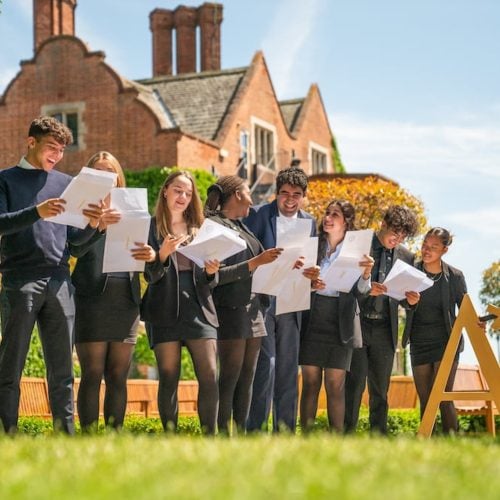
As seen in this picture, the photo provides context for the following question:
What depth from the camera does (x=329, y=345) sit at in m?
8.75

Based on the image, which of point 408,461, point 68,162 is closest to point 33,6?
point 68,162

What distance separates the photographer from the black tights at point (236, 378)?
7.92 metres

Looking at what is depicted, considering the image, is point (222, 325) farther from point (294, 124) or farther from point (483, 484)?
point (294, 124)

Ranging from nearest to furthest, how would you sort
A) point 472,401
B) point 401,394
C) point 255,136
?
point 472,401
point 401,394
point 255,136

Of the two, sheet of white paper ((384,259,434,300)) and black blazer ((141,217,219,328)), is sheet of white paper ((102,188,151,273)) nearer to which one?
black blazer ((141,217,219,328))

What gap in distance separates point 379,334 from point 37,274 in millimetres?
3509

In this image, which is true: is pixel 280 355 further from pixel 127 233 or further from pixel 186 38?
pixel 186 38

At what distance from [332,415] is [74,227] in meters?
2.83

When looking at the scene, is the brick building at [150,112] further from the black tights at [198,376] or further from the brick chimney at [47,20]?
the black tights at [198,376]

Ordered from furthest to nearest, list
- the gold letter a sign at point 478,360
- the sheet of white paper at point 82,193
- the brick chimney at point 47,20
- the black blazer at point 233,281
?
the brick chimney at point 47,20 → the gold letter a sign at point 478,360 → the black blazer at point 233,281 → the sheet of white paper at point 82,193

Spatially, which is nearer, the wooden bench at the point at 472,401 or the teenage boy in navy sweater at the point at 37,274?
the teenage boy in navy sweater at the point at 37,274

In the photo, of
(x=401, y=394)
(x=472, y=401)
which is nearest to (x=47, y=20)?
(x=401, y=394)

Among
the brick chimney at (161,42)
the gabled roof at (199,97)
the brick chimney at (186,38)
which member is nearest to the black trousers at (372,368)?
the gabled roof at (199,97)

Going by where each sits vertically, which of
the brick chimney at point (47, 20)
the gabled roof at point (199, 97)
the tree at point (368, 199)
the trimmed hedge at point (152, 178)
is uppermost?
the brick chimney at point (47, 20)
